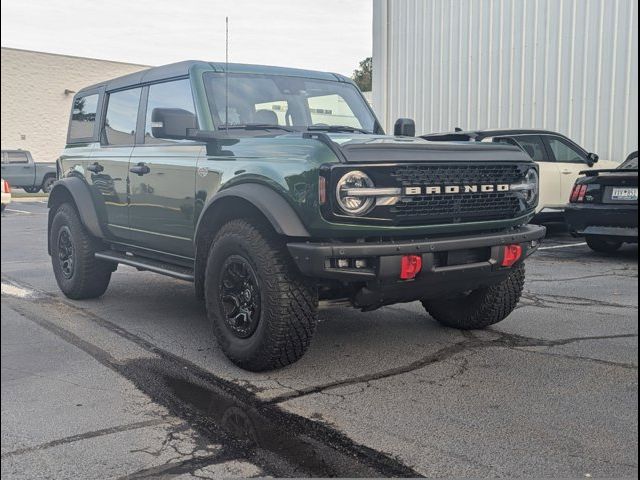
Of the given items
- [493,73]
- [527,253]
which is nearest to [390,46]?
[493,73]

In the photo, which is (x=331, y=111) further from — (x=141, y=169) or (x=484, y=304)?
(x=484, y=304)

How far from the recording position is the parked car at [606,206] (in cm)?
812

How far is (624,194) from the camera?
27.2ft

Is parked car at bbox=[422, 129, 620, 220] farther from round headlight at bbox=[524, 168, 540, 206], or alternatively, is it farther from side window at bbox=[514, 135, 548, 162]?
round headlight at bbox=[524, 168, 540, 206]

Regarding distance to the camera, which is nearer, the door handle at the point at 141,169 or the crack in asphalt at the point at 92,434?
the crack in asphalt at the point at 92,434

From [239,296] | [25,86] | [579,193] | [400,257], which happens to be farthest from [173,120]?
[579,193]

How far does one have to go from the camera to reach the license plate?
821 centimetres

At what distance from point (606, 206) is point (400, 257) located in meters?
5.39

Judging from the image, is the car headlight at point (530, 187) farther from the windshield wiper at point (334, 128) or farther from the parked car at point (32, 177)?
the parked car at point (32, 177)

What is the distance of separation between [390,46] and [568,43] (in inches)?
191

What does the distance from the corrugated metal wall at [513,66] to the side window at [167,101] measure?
9244 millimetres

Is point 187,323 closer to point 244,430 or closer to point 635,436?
point 244,430

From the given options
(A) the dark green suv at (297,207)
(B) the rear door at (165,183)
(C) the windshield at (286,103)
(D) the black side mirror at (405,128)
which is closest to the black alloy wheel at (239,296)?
(A) the dark green suv at (297,207)

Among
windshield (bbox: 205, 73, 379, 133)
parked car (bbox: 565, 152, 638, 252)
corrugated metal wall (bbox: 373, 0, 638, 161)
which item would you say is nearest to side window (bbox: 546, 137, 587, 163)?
corrugated metal wall (bbox: 373, 0, 638, 161)
